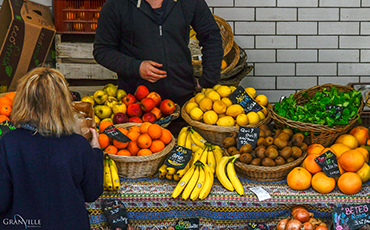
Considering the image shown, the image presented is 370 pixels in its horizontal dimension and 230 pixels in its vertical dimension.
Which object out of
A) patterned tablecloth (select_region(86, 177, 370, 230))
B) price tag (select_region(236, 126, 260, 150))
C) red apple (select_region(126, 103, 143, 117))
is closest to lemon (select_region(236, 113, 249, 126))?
price tag (select_region(236, 126, 260, 150))

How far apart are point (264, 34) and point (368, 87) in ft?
4.70

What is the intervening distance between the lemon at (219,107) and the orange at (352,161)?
2.76ft

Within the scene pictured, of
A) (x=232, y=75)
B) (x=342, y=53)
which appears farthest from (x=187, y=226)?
(x=342, y=53)

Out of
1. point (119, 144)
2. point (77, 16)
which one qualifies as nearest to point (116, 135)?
point (119, 144)

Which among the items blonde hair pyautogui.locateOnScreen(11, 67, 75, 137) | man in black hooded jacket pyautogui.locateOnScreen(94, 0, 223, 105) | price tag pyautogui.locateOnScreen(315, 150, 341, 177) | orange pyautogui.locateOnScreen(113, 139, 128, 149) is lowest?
price tag pyautogui.locateOnScreen(315, 150, 341, 177)

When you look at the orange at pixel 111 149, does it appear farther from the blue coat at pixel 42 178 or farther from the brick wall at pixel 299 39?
the brick wall at pixel 299 39

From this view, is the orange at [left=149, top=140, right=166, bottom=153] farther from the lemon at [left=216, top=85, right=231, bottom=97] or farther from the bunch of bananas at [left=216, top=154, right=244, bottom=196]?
the lemon at [left=216, top=85, right=231, bottom=97]

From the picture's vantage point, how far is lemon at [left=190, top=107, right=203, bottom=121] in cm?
262

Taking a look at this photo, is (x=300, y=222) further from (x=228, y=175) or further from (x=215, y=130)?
(x=215, y=130)

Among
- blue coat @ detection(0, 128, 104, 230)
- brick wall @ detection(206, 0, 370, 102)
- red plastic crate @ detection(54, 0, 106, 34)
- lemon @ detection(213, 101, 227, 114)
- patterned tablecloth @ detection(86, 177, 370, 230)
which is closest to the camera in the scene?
blue coat @ detection(0, 128, 104, 230)

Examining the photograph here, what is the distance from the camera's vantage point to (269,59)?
15.6 ft

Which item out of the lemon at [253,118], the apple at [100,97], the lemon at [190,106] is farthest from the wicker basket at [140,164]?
the apple at [100,97]

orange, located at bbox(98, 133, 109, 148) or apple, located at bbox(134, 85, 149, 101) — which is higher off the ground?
apple, located at bbox(134, 85, 149, 101)

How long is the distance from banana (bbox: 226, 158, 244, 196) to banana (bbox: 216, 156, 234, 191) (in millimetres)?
22
